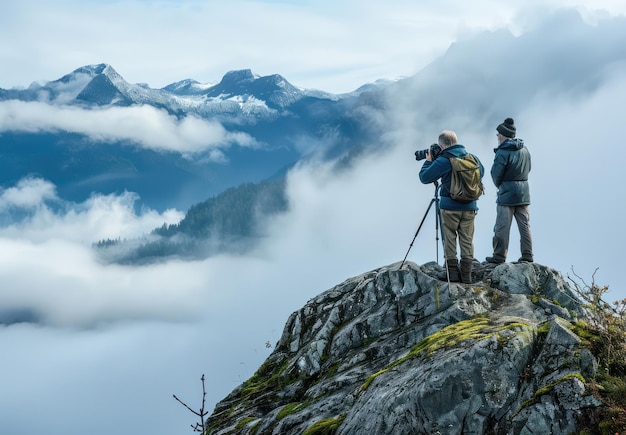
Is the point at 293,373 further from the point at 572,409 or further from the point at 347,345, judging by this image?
the point at 572,409

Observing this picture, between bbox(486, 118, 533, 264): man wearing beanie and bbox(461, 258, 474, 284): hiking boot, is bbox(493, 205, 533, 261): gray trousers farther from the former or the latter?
bbox(461, 258, 474, 284): hiking boot

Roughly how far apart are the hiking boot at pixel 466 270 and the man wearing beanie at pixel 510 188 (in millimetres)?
2254

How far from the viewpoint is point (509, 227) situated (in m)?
16.4

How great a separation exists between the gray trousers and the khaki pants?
7.44 feet

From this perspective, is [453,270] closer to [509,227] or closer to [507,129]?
[509,227]

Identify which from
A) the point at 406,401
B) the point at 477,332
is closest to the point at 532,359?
the point at 477,332

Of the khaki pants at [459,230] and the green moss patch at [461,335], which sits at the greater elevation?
the khaki pants at [459,230]

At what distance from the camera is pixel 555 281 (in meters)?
15.2

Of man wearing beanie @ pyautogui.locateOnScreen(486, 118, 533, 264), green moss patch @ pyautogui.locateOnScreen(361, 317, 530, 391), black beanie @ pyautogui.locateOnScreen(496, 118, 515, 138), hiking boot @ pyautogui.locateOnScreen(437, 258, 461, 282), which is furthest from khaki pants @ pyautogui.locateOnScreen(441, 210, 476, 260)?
black beanie @ pyautogui.locateOnScreen(496, 118, 515, 138)

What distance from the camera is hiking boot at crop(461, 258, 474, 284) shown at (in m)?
14.7

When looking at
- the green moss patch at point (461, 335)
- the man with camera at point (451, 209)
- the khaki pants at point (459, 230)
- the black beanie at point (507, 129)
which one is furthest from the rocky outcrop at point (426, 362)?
the black beanie at point (507, 129)

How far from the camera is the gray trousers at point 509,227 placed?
1644 cm

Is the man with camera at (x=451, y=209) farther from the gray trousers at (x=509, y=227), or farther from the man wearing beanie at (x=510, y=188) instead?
the gray trousers at (x=509, y=227)

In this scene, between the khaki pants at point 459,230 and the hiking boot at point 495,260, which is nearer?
the khaki pants at point 459,230
